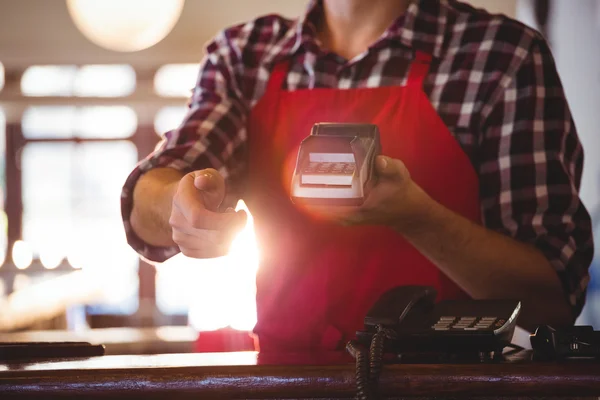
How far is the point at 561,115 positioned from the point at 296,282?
53 cm

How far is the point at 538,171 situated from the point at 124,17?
1.81 m

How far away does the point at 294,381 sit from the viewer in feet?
2.26

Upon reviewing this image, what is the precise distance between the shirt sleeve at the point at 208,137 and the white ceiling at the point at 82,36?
3940 millimetres

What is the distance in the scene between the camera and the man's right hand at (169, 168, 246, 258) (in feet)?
3.01

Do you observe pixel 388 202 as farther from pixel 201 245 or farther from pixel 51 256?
pixel 51 256

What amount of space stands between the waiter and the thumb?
2.5 inches

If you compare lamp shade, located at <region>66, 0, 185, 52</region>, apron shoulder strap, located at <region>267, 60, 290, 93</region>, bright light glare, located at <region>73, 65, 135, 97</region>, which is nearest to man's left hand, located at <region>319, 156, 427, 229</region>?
apron shoulder strap, located at <region>267, 60, 290, 93</region>

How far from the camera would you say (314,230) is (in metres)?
1.29

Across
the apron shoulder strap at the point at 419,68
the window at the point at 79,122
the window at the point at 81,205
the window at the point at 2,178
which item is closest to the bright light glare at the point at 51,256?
the window at the point at 81,205

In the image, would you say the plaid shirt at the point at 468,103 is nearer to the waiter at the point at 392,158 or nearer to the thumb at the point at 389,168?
the waiter at the point at 392,158

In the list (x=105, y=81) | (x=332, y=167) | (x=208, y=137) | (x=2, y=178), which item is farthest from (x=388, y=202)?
(x=2, y=178)

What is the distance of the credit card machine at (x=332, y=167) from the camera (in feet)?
2.56

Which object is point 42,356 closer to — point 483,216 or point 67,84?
point 483,216

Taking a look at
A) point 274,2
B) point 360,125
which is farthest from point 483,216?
point 274,2
